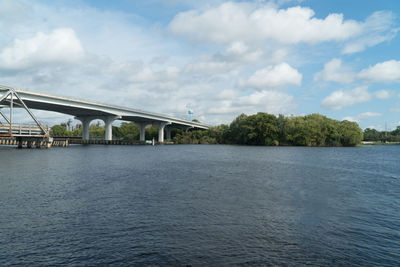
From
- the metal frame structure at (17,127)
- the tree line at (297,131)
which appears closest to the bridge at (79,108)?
the metal frame structure at (17,127)

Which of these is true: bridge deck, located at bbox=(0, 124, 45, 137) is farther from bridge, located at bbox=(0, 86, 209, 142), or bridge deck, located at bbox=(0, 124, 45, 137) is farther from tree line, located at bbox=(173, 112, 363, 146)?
tree line, located at bbox=(173, 112, 363, 146)

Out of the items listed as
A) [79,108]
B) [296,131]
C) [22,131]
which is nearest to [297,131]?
[296,131]

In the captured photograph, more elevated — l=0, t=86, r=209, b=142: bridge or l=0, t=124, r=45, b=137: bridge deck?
l=0, t=86, r=209, b=142: bridge

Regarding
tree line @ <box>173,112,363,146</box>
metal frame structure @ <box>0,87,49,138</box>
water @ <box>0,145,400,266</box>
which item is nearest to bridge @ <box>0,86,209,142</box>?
metal frame structure @ <box>0,87,49,138</box>

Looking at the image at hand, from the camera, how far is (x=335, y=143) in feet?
401

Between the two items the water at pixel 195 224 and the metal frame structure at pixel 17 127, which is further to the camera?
the metal frame structure at pixel 17 127

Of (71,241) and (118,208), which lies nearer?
(71,241)

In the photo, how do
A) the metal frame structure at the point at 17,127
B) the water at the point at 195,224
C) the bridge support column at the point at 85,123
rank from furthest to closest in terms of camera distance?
the bridge support column at the point at 85,123
the metal frame structure at the point at 17,127
the water at the point at 195,224

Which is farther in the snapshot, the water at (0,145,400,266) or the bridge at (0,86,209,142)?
the bridge at (0,86,209,142)

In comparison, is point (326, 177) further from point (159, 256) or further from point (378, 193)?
point (159, 256)

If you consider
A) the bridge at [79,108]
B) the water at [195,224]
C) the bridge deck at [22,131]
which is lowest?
the water at [195,224]

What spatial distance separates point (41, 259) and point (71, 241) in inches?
70.7

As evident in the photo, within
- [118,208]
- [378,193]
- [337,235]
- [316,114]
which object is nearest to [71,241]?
[118,208]

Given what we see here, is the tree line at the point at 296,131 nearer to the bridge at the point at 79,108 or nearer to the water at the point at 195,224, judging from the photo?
the bridge at the point at 79,108
